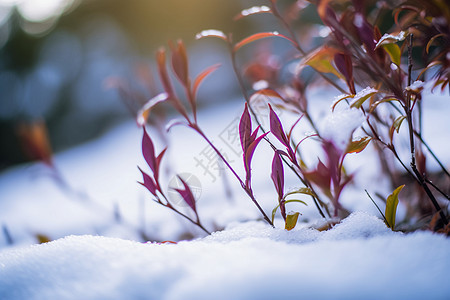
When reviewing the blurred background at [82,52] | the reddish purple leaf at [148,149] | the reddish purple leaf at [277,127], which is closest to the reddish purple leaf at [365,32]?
the reddish purple leaf at [277,127]

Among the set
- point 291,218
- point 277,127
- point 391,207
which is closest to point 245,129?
point 277,127

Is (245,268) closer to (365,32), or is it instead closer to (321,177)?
(321,177)

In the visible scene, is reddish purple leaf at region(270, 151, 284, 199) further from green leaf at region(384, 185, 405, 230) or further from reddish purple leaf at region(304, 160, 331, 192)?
green leaf at region(384, 185, 405, 230)

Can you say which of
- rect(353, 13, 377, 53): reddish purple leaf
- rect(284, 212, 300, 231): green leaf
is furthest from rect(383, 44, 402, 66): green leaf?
rect(284, 212, 300, 231): green leaf

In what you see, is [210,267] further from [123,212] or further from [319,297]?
[123,212]

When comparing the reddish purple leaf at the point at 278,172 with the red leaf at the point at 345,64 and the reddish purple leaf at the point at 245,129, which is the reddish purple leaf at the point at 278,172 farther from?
the red leaf at the point at 345,64

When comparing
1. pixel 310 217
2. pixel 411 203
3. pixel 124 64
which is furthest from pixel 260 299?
pixel 124 64
